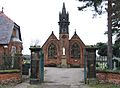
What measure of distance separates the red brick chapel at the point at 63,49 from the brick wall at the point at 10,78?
1395 inches

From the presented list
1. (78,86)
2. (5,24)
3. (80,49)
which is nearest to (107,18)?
(78,86)

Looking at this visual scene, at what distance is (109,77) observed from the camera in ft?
67.8

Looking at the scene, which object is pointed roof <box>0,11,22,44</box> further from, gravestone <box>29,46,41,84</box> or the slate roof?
gravestone <box>29,46,41,84</box>

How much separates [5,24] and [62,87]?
19977 millimetres

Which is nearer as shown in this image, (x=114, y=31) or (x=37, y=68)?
(x=37, y=68)

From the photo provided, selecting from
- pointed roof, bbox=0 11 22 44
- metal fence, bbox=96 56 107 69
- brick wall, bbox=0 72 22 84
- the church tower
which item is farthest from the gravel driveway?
the church tower

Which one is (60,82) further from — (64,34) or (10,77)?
(64,34)

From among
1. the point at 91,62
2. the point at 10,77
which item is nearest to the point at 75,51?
the point at 91,62

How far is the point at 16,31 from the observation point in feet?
137

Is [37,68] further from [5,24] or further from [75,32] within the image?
[75,32]

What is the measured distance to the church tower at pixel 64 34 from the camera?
57562 millimetres

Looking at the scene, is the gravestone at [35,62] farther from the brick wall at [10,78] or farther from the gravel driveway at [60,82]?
the brick wall at [10,78]

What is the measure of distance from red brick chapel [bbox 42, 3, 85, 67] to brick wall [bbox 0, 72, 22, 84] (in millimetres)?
35437

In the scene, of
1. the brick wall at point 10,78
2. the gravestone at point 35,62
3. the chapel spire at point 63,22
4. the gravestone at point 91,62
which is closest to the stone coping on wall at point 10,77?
the brick wall at point 10,78
